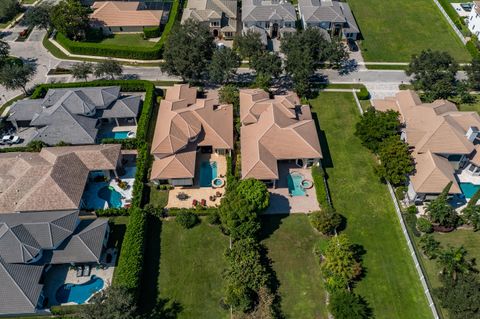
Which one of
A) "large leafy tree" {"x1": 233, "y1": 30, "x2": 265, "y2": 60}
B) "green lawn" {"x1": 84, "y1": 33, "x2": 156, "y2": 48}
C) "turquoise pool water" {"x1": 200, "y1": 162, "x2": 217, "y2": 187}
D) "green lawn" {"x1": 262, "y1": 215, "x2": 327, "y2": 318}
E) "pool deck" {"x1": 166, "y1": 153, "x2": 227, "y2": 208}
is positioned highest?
"large leafy tree" {"x1": 233, "y1": 30, "x2": 265, "y2": 60}

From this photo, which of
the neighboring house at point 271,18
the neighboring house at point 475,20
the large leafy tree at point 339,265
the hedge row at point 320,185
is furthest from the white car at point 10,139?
the neighboring house at point 475,20

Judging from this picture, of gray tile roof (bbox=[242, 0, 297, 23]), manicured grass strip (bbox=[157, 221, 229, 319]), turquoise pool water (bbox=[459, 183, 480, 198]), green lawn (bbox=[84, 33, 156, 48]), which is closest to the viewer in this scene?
manicured grass strip (bbox=[157, 221, 229, 319])

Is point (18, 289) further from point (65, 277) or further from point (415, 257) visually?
point (415, 257)

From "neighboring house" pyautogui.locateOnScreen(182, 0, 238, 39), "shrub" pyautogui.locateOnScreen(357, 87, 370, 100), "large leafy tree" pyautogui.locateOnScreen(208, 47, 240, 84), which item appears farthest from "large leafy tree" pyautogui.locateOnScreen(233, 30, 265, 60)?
"shrub" pyautogui.locateOnScreen(357, 87, 370, 100)

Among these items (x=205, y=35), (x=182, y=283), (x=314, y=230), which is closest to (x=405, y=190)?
(x=314, y=230)

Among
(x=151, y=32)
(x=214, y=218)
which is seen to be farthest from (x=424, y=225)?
(x=151, y=32)

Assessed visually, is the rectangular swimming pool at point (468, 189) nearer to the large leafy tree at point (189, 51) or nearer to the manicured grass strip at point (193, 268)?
the manicured grass strip at point (193, 268)

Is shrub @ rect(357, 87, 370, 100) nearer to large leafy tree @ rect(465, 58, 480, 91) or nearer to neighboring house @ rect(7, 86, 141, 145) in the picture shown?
large leafy tree @ rect(465, 58, 480, 91)
